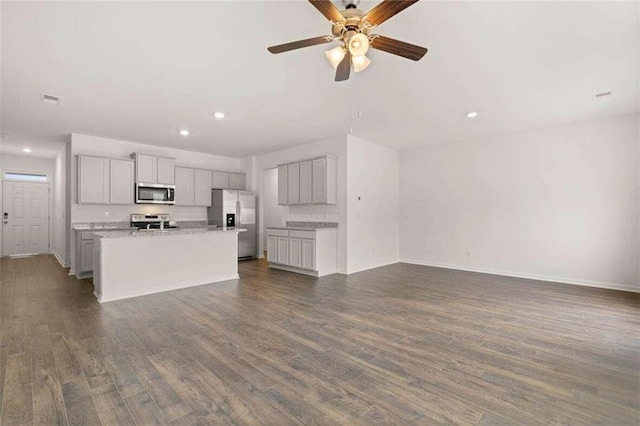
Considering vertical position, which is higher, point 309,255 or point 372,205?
point 372,205

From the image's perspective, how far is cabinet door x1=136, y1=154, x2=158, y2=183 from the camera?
6.12m

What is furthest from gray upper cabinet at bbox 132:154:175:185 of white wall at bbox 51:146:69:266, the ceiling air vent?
the ceiling air vent

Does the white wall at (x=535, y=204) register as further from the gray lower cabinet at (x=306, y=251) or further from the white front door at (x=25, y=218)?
the white front door at (x=25, y=218)

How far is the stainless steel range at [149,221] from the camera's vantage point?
6352 millimetres

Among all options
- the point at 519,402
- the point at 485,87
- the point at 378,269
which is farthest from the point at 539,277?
the point at 519,402

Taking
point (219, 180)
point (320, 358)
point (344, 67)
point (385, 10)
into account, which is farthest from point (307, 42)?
point (219, 180)

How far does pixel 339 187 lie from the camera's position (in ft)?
19.6

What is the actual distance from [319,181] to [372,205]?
1.37 metres

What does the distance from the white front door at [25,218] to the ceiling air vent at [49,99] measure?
232 inches

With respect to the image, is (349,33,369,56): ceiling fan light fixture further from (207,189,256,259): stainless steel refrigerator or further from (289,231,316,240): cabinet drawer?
(207,189,256,259): stainless steel refrigerator

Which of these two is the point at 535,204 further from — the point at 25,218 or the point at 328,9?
the point at 25,218

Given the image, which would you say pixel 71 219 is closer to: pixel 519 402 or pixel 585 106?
pixel 519 402

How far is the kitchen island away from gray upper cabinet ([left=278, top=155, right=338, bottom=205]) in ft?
5.40

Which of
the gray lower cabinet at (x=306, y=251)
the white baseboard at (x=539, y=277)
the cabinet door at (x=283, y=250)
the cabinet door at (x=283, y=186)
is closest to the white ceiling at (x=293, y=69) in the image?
the cabinet door at (x=283, y=186)
